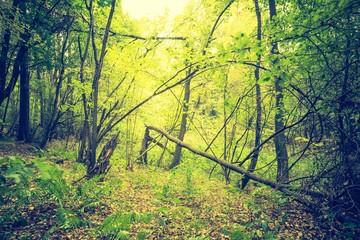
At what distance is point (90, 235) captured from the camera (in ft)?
13.1

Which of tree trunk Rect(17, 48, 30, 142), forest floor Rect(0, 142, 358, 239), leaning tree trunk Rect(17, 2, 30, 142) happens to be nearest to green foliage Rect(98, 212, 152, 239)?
forest floor Rect(0, 142, 358, 239)

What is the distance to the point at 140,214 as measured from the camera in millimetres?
4082

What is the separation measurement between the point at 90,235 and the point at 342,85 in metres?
5.63

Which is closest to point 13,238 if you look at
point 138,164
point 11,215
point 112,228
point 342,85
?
point 11,215

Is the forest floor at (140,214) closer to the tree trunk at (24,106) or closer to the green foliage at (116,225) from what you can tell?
the green foliage at (116,225)

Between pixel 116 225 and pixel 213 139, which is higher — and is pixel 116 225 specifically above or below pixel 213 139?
below

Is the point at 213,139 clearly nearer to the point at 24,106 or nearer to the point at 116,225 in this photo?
the point at 116,225

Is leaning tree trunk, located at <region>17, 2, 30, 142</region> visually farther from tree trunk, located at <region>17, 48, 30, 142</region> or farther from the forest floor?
the forest floor

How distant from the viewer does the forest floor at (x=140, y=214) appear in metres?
3.86

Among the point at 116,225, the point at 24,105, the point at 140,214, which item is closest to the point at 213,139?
the point at 140,214

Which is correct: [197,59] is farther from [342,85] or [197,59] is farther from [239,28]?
[239,28]

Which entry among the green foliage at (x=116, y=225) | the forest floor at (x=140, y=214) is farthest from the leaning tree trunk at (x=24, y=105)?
the green foliage at (x=116, y=225)

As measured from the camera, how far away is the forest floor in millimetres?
3857

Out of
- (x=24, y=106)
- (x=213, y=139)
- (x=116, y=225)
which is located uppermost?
(x=24, y=106)
